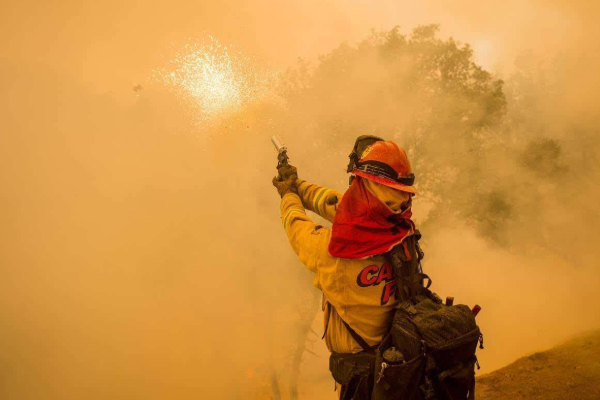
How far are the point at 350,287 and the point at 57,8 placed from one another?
961cm

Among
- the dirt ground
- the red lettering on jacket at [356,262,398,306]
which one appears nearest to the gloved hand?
the red lettering on jacket at [356,262,398,306]

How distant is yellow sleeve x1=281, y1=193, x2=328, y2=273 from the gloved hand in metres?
0.23

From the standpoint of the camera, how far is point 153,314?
336 inches

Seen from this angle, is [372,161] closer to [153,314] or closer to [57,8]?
[153,314]

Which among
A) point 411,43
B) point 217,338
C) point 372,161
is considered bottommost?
point 372,161

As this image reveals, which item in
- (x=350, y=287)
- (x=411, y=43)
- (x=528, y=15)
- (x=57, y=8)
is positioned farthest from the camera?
(x=528, y=15)

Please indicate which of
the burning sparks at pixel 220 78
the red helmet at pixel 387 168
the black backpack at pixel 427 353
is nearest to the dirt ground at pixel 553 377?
the black backpack at pixel 427 353

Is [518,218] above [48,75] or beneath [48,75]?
beneath

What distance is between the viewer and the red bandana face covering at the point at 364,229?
154cm

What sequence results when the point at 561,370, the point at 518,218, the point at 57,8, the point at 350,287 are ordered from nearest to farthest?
1. the point at 350,287
2. the point at 561,370
3. the point at 57,8
4. the point at 518,218

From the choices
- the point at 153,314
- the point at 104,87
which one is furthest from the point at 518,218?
the point at 104,87

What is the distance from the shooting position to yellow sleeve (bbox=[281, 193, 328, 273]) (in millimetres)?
1675

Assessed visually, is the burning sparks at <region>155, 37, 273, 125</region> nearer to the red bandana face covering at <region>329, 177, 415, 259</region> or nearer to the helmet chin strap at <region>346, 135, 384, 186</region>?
the helmet chin strap at <region>346, 135, 384, 186</region>

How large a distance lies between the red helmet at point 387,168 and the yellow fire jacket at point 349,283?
1.14 feet
